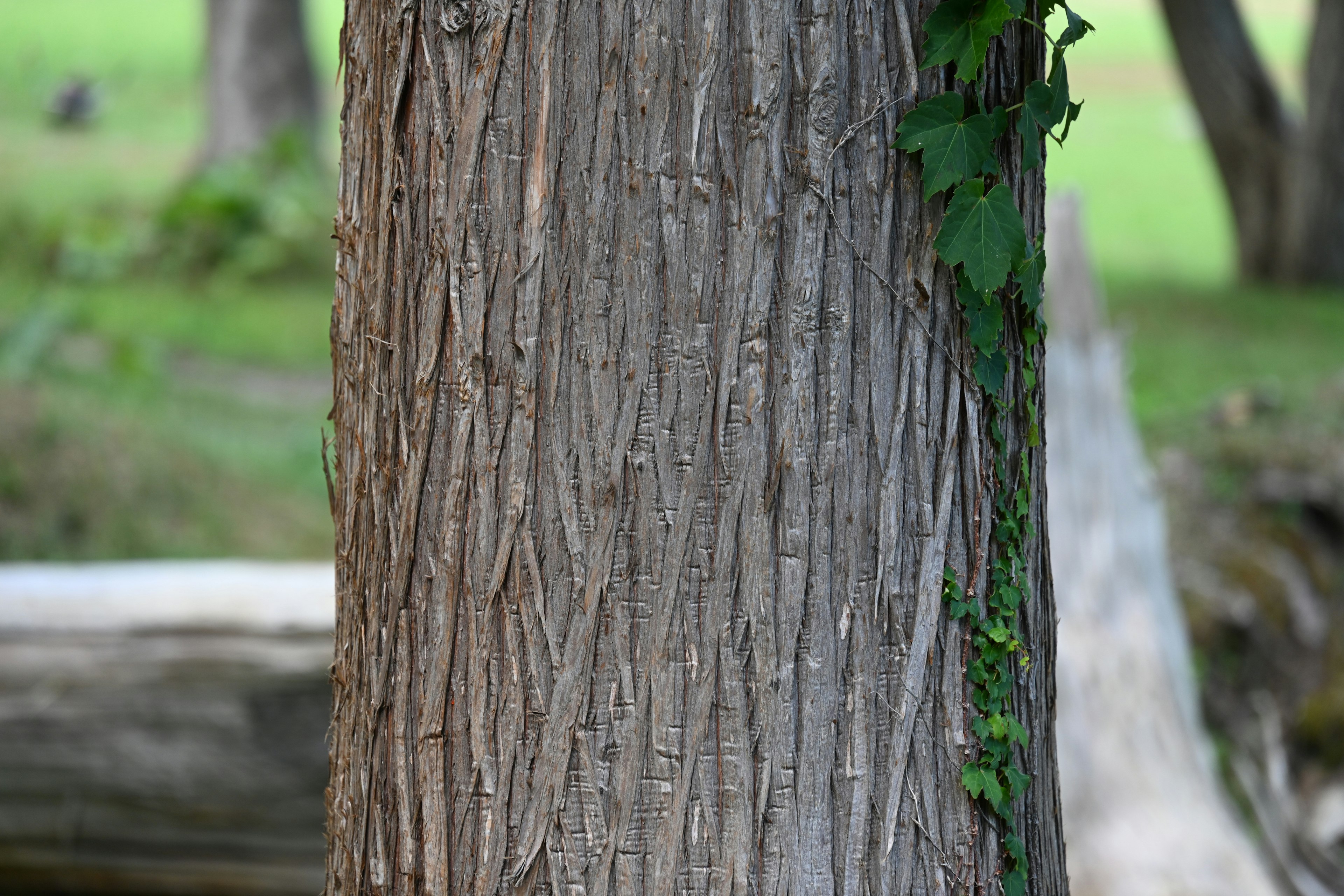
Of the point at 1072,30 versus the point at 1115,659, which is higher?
the point at 1072,30

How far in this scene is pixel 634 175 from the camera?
4.47 feet

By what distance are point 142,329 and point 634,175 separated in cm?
792

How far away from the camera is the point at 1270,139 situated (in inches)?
401

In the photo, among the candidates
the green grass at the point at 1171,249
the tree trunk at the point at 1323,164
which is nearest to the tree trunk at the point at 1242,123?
the tree trunk at the point at 1323,164

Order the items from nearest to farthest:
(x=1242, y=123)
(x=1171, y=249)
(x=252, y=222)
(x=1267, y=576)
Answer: (x=1267, y=576) → (x=252, y=222) → (x=1242, y=123) → (x=1171, y=249)

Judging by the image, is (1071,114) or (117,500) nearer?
(1071,114)

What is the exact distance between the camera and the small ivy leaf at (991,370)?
1.46 m

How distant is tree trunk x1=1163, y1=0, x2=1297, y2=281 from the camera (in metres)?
9.77

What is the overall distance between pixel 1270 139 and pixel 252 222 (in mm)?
8780

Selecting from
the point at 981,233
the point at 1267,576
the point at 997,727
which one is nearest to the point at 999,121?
the point at 981,233

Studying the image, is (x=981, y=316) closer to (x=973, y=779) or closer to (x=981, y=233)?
(x=981, y=233)

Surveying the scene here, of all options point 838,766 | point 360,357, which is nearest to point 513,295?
point 360,357

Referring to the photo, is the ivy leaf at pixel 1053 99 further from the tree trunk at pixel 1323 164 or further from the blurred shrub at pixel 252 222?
the tree trunk at pixel 1323 164

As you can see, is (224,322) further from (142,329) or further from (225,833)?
(225,833)
